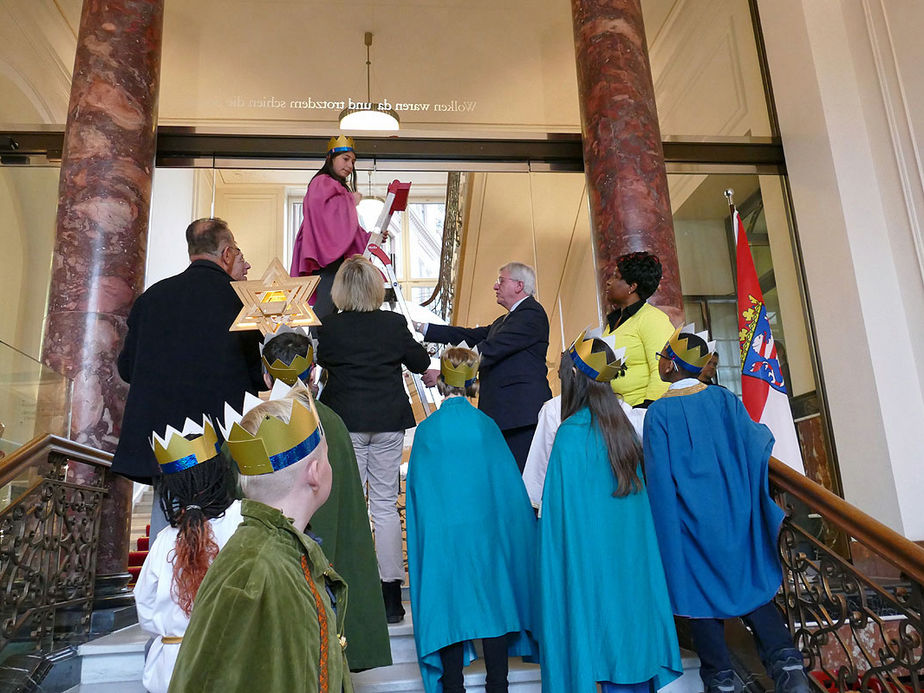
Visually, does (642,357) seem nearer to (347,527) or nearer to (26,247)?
(347,527)

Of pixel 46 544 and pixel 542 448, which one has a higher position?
pixel 542 448

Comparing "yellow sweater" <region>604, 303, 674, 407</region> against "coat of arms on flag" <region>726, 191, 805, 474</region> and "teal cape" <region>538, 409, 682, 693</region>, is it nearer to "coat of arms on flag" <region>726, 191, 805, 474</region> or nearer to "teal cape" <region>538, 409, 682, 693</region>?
"teal cape" <region>538, 409, 682, 693</region>

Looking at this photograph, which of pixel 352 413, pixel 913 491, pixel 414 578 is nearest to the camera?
pixel 414 578

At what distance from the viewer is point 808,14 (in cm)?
677

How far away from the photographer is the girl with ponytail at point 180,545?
2461mm

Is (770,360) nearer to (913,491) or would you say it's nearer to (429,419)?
(913,491)

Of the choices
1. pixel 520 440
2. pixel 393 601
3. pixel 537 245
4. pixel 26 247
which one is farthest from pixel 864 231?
pixel 26 247

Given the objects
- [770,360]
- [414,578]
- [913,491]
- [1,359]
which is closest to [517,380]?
[414,578]

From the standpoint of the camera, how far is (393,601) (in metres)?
3.83

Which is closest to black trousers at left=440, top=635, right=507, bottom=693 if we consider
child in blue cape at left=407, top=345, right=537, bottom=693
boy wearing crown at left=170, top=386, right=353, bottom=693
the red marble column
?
child in blue cape at left=407, top=345, right=537, bottom=693

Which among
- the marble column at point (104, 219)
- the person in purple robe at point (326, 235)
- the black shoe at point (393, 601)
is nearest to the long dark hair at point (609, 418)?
the black shoe at point (393, 601)

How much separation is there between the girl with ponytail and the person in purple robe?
7.23 ft

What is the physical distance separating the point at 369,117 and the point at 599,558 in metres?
5.48

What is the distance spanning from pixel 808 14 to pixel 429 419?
5.59 m
